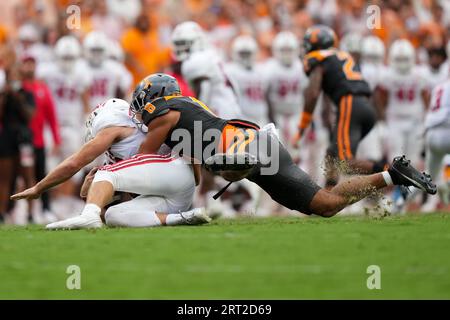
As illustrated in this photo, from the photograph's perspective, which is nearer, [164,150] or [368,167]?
[164,150]

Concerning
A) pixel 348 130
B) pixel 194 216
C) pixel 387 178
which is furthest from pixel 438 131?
pixel 194 216

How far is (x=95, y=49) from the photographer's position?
1520cm

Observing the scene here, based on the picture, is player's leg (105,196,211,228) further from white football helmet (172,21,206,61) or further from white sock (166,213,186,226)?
white football helmet (172,21,206,61)

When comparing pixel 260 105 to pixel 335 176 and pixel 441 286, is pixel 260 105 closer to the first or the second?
pixel 335 176

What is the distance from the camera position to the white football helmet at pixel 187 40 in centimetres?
1245

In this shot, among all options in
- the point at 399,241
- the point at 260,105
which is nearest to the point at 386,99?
the point at 260,105

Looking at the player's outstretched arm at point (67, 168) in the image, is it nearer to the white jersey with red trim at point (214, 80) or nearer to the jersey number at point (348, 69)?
the jersey number at point (348, 69)

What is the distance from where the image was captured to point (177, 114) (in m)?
8.20

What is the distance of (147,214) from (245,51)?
7.78 metres

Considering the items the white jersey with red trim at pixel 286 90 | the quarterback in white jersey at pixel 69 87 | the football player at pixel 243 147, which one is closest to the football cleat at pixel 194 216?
the football player at pixel 243 147

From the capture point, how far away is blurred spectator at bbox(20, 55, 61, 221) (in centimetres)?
1326

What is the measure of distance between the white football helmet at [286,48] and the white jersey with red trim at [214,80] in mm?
3699

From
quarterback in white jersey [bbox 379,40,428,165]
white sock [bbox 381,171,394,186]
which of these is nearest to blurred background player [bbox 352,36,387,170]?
quarterback in white jersey [bbox 379,40,428,165]

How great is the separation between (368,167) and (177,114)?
2788 millimetres
